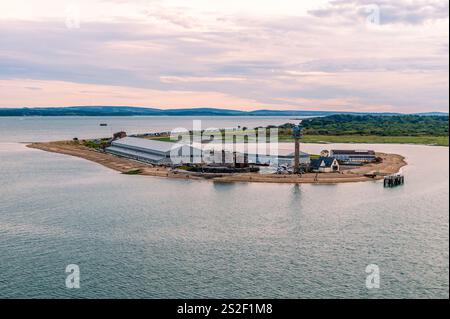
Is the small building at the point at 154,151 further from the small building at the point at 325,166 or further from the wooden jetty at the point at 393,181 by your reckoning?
the wooden jetty at the point at 393,181

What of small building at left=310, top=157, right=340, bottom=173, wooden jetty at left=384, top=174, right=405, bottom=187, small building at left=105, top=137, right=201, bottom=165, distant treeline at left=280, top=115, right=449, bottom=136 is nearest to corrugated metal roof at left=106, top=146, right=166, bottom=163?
small building at left=105, top=137, right=201, bottom=165

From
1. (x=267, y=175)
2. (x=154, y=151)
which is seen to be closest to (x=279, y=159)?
(x=267, y=175)

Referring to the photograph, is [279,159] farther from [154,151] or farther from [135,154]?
[135,154]

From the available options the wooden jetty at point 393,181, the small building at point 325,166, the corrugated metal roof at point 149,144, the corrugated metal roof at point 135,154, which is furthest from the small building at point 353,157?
the corrugated metal roof at point 135,154

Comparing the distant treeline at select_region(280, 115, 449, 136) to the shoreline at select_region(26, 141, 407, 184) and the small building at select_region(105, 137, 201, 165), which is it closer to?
the shoreline at select_region(26, 141, 407, 184)

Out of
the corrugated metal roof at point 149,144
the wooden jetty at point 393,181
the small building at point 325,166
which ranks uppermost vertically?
the corrugated metal roof at point 149,144

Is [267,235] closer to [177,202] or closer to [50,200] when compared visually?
[177,202]
